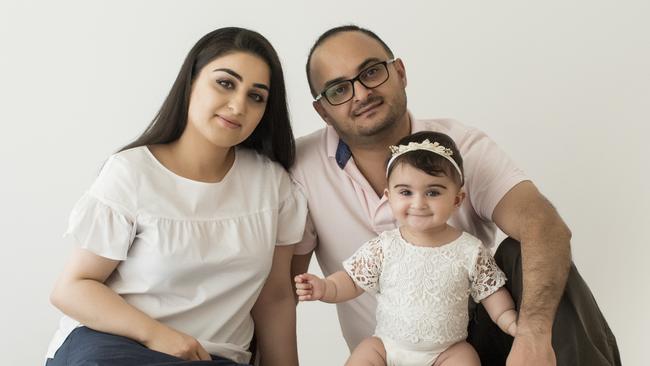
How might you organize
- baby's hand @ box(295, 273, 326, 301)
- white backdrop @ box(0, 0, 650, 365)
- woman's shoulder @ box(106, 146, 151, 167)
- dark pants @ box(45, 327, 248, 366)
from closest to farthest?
1. dark pants @ box(45, 327, 248, 366)
2. baby's hand @ box(295, 273, 326, 301)
3. woman's shoulder @ box(106, 146, 151, 167)
4. white backdrop @ box(0, 0, 650, 365)

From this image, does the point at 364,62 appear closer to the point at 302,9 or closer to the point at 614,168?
the point at 302,9

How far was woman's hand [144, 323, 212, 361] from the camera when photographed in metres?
2.17

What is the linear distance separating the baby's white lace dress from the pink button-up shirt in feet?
0.97

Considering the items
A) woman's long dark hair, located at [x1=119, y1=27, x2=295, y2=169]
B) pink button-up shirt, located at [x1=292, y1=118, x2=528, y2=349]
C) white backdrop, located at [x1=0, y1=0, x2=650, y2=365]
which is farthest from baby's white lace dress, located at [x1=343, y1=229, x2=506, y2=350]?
white backdrop, located at [x1=0, y1=0, x2=650, y2=365]

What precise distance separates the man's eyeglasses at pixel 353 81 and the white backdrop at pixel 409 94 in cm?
77

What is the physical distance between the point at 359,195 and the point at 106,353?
0.92 metres

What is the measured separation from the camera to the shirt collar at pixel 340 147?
2619 millimetres

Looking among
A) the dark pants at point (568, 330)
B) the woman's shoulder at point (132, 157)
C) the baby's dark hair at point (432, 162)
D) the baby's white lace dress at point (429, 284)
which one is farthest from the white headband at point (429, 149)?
the woman's shoulder at point (132, 157)

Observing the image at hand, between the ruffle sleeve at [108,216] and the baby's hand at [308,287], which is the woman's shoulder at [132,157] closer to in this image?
the ruffle sleeve at [108,216]

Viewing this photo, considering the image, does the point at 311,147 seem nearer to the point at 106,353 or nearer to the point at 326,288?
the point at 326,288

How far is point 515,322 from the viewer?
219 centimetres

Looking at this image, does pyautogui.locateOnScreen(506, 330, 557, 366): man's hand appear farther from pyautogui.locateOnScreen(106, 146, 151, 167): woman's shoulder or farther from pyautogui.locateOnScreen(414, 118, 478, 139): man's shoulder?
pyautogui.locateOnScreen(106, 146, 151, 167): woman's shoulder

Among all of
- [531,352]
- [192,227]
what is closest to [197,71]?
[192,227]

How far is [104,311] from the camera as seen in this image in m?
→ 2.17
